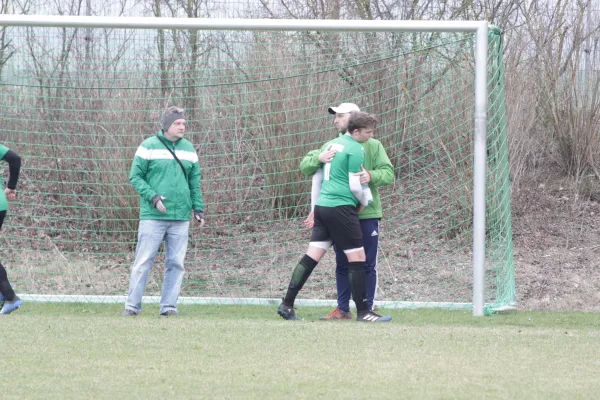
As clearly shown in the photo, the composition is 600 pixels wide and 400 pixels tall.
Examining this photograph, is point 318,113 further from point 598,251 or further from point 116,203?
point 598,251

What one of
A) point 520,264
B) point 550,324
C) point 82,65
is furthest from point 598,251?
point 82,65

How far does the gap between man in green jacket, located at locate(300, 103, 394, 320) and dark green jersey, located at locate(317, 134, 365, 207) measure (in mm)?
197

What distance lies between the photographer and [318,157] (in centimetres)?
723

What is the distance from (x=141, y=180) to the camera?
7488 millimetres

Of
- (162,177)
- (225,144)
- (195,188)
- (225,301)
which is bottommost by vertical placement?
(225,301)

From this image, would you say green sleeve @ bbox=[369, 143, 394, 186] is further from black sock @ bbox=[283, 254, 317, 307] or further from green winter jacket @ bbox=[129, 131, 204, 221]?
green winter jacket @ bbox=[129, 131, 204, 221]

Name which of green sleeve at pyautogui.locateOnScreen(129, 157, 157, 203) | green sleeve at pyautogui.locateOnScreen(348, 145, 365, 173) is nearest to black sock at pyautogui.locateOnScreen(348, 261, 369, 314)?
green sleeve at pyautogui.locateOnScreen(348, 145, 365, 173)

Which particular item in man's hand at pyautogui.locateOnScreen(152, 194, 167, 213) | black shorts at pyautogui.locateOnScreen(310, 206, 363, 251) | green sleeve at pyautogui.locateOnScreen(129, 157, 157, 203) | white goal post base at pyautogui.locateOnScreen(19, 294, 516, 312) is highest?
green sleeve at pyautogui.locateOnScreen(129, 157, 157, 203)

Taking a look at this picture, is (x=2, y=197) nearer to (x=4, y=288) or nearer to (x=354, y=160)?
(x=4, y=288)

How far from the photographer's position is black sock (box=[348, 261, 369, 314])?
23.0ft

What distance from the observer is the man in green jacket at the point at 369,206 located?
729 centimetres

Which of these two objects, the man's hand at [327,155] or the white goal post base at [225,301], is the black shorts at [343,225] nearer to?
the man's hand at [327,155]

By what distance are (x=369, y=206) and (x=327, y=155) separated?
0.56m

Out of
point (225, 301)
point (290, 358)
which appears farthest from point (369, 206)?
point (290, 358)
